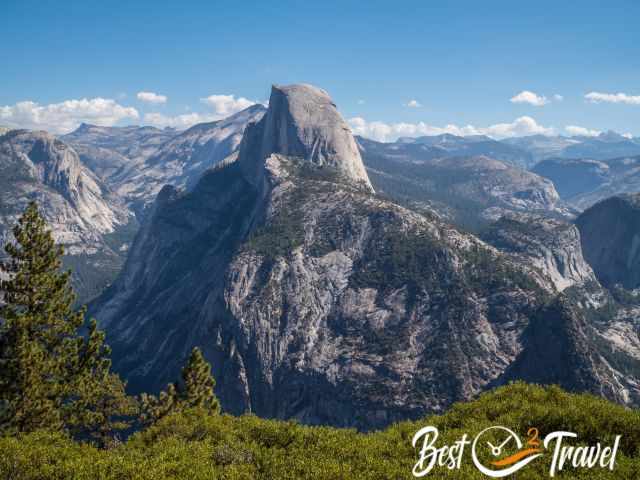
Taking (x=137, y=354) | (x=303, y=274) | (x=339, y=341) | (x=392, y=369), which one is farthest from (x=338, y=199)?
(x=137, y=354)

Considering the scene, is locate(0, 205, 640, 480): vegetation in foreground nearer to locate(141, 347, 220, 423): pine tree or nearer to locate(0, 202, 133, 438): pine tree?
locate(0, 202, 133, 438): pine tree

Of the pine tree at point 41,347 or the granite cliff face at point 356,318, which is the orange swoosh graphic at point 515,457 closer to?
the pine tree at point 41,347

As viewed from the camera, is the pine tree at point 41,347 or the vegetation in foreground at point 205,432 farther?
the pine tree at point 41,347

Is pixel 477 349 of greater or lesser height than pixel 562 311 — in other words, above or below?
below

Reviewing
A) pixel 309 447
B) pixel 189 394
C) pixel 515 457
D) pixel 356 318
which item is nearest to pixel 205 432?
pixel 309 447

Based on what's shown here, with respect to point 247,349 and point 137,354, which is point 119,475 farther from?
point 137,354

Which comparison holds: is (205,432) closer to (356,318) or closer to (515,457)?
(515,457)

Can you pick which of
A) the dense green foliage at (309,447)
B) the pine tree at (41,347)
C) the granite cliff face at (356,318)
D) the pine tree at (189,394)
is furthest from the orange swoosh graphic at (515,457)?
the granite cliff face at (356,318)
